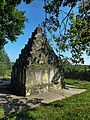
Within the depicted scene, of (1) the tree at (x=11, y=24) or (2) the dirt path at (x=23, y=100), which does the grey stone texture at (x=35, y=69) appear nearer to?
(2) the dirt path at (x=23, y=100)

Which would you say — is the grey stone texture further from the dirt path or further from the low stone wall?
the dirt path

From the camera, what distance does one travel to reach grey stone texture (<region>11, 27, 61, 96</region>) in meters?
19.0

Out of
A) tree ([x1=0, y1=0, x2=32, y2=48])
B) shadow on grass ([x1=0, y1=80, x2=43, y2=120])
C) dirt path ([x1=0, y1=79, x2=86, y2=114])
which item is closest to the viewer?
shadow on grass ([x1=0, y1=80, x2=43, y2=120])

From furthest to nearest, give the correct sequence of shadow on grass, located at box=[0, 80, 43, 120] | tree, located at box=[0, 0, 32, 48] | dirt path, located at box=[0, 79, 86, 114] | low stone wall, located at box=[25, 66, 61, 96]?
1. tree, located at box=[0, 0, 32, 48]
2. low stone wall, located at box=[25, 66, 61, 96]
3. dirt path, located at box=[0, 79, 86, 114]
4. shadow on grass, located at box=[0, 80, 43, 120]

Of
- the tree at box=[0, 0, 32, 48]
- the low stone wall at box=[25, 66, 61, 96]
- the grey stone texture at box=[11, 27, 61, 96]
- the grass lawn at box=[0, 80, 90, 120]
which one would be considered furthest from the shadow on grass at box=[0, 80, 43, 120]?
the tree at box=[0, 0, 32, 48]

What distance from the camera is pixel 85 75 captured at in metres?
43.0

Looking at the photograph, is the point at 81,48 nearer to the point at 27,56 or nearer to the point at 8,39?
the point at 27,56

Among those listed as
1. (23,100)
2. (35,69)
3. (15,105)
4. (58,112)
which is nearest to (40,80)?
(35,69)

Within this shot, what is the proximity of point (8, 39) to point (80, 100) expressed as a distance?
19.4 meters

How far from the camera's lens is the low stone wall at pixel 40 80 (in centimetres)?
1897

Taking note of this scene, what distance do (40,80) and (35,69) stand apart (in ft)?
3.81

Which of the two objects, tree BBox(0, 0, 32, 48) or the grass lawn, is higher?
tree BBox(0, 0, 32, 48)

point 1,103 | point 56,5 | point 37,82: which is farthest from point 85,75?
point 56,5

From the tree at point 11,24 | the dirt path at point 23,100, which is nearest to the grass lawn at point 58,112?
the dirt path at point 23,100
